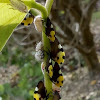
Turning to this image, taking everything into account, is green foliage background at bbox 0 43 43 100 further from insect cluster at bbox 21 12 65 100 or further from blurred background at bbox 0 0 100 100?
insect cluster at bbox 21 12 65 100

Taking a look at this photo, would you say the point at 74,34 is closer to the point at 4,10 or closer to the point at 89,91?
the point at 89,91

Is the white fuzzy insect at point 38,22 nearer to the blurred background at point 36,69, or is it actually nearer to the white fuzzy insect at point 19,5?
the white fuzzy insect at point 19,5

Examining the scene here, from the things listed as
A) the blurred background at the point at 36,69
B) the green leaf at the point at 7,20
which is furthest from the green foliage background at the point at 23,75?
the green leaf at the point at 7,20

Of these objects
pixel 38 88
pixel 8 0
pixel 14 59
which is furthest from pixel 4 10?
pixel 14 59

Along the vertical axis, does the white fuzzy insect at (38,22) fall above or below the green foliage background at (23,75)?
below

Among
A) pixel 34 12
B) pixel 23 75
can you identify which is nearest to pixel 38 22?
pixel 34 12

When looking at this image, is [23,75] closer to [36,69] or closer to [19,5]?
[36,69]

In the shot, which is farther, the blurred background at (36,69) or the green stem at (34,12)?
the blurred background at (36,69)
